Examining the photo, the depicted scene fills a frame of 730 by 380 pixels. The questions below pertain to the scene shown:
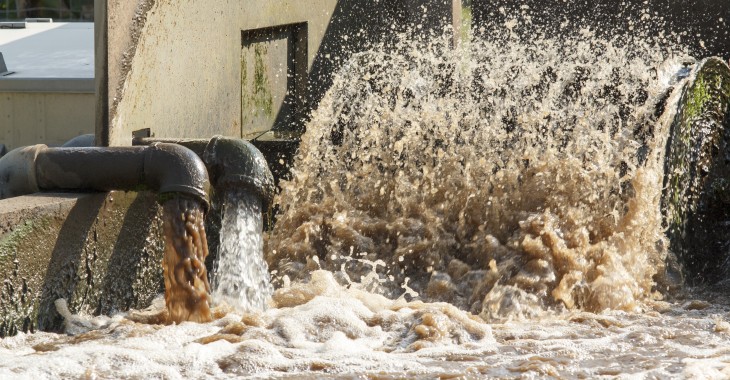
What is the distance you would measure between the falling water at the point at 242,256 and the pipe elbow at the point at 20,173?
1020 millimetres

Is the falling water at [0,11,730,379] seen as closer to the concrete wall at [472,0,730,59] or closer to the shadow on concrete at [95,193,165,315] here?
the shadow on concrete at [95,193,165,315]

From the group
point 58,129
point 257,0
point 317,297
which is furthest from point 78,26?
point 317,297

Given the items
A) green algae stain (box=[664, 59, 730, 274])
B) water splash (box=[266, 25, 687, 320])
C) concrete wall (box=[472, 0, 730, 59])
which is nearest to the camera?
water splash (box=[266, 25, 687, 320])

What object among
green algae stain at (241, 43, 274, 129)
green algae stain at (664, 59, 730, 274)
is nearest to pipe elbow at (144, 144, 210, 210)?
green algae stain at (664, 59, 730, 274)

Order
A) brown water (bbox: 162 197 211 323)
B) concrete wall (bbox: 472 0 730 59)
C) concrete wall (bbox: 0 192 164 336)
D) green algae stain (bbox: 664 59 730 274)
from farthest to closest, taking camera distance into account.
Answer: concrete wall (bbox: 472 0 730 59)
green algae stain (bbox: 664 59 730 274)
brown water (bbox: 162 197 211 323)
concrete wall (bbox: 0 192 164 336)

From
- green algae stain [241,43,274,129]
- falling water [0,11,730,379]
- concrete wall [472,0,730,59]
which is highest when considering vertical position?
concrete wall [472,0,730,59]

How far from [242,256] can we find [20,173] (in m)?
1.24

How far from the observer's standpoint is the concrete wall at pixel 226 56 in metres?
6.73

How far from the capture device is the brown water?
5688mm

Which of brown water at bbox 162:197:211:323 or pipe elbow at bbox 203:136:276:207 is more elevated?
pipe elbow at bbox 203:136:276:207

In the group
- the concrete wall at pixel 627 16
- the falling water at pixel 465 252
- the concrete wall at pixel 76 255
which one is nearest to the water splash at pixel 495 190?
the falling water at pixel 465 252

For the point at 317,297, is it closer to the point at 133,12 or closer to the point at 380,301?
the point at 380,301

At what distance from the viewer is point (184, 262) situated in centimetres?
575

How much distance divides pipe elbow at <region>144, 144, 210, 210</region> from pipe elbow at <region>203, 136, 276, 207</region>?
33cm
